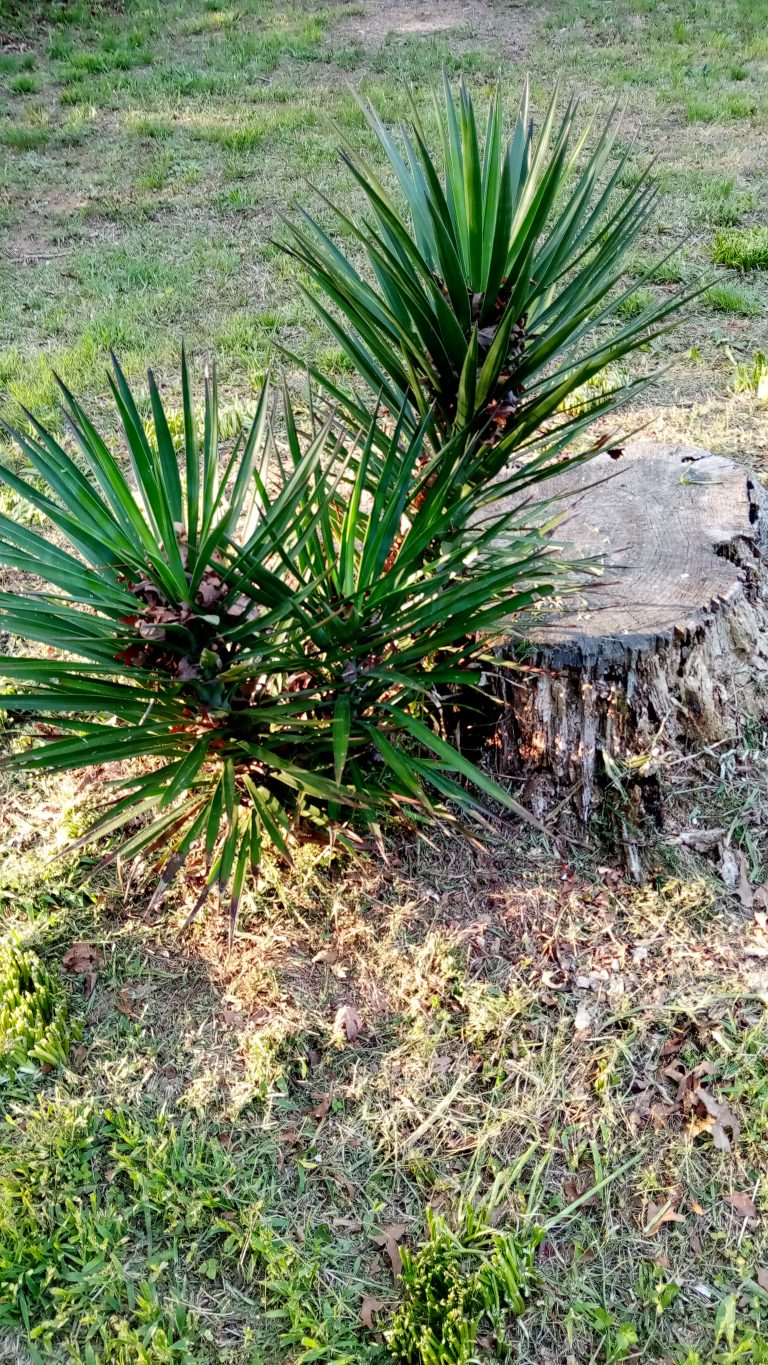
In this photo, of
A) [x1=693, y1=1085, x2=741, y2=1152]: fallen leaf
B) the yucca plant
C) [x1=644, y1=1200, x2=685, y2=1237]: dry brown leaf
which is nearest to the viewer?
the yucca plant

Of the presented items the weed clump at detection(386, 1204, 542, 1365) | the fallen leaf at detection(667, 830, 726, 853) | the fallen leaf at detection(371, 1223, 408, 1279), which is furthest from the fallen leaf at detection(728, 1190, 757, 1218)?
the fallen leaf at detection(667, 830, 726, 853)

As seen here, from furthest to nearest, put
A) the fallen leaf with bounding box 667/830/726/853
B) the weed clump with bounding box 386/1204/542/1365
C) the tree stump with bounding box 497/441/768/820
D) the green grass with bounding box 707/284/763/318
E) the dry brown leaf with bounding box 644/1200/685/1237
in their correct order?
the green grass with bounding box 707/284/763/318 → the fallen leaf with bounding box 667/830/726/853 → the tree stump with bounding box 497/441/768/820 → the dry brown leaf with bounding box 644/1200/685/1237 → the weed clump with bounding box 386/1204/542/1365

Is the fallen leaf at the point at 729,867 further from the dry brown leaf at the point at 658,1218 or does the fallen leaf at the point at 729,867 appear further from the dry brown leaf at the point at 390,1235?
the dry brown leaf at the point at 390,1235

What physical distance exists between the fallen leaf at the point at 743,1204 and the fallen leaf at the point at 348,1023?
0.87 m

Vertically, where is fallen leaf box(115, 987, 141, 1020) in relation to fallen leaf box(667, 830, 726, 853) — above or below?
below

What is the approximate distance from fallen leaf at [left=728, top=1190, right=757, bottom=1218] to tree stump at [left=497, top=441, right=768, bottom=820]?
962 millimetres

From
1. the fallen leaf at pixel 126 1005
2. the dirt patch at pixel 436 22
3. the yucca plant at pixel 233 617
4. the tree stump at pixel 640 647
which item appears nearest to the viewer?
the yucca plant at pixel 233 617

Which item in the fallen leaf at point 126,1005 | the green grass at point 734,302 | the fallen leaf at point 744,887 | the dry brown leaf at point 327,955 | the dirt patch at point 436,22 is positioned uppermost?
the dirt patch at point 436,22

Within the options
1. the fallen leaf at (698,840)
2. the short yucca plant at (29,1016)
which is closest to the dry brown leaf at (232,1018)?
the short yucca plant at (29,1016)

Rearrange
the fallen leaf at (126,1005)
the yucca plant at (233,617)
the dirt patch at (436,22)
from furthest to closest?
1. the dirt patch at (436,22)
2. the fallen leaf at (126,1005)
3. the yucca plant at (233,617)

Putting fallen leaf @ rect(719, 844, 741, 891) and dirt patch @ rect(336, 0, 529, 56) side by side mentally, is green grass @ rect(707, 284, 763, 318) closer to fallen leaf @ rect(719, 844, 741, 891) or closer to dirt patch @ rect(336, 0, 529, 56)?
fallen leaf @ rect(719, 844, 741, 891)

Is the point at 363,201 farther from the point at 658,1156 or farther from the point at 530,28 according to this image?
the point at 658,1156

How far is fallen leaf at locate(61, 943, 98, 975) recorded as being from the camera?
2520mm

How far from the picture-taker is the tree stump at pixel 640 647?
8.39ft
